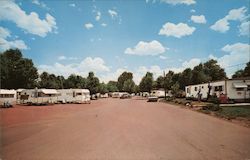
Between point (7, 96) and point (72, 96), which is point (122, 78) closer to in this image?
point (72, 96)

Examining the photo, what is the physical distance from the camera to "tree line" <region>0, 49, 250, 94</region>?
199ft

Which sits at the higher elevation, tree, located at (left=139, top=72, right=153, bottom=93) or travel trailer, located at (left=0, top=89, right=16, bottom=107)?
tree, located at (left=139, top=72, right=153, bottom=93)

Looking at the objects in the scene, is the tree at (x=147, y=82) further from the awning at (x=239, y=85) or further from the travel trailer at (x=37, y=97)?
the awning at (x=239, y=85)

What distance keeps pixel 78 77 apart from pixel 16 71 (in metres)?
20.6

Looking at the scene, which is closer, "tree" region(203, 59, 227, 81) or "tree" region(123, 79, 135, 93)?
"tree" region(203, 59, 227, 81)

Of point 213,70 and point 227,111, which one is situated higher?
point 213,70

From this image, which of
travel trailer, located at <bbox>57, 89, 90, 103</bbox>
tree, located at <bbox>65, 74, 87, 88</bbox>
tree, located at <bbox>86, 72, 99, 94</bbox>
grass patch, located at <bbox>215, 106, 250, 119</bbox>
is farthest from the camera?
tree, located at <bbox>86, 72, 99, 94</bbox>

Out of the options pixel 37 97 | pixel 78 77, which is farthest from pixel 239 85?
pixel 78 77

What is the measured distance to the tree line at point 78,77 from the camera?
6050 cm

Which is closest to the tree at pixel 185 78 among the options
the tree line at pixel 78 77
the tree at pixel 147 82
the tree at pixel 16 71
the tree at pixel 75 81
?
the tree line at pixel 78 77

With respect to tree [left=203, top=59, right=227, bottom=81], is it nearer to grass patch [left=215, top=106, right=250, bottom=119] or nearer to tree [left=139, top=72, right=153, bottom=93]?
tree [left=139, top=72, right=153, bottom=93]

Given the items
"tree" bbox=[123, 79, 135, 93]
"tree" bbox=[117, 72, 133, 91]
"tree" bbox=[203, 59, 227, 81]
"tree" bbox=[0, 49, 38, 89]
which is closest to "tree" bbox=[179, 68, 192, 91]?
"tree" bbox=[203, 59, 227, 81]

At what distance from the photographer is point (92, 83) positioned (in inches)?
2980

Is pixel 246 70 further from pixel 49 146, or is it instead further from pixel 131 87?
pixel 49 146
